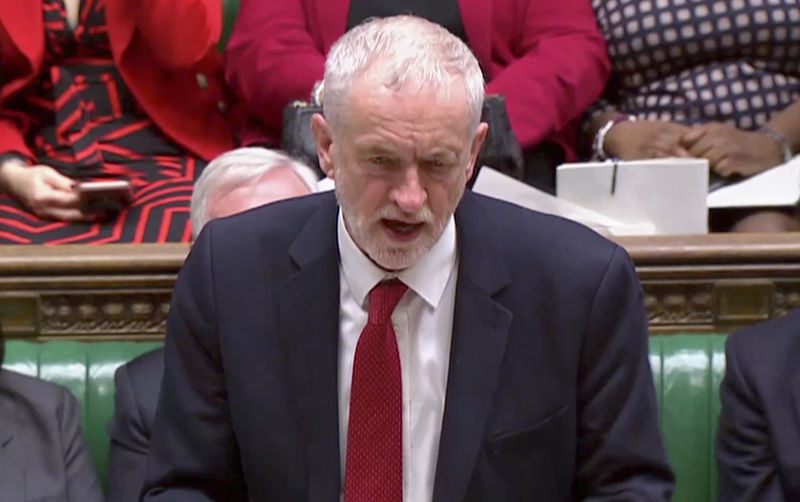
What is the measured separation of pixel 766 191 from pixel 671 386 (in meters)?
0.35

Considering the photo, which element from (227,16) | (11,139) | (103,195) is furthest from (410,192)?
(227,16)

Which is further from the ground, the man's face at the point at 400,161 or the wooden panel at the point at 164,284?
the man's face at the point at 400,161

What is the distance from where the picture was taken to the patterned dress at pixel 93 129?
7.00ft

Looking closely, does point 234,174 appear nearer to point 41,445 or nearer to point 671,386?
point 41,445

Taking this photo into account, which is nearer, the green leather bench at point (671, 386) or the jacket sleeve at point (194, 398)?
the jacket sleeve at point (194, 398)

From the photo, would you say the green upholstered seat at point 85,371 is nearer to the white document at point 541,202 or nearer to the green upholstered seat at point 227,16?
the white document at point 541,202

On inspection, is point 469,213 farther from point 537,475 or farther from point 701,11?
point 701,11

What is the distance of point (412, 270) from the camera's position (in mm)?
1214

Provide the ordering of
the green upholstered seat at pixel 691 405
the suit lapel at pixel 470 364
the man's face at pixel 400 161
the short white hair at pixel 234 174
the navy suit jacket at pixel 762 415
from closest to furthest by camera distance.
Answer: the man's face at pixel 400 161 < the suit lapel at pixel 470 364 < the navy suit jacket at pixel 762 415 < the short white hair at pixel 234 174 < the green upholstered seat at pixel 691 405

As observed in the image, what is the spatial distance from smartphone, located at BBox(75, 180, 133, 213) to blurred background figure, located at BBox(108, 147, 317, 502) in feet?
0.75

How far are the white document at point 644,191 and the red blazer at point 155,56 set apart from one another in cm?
66

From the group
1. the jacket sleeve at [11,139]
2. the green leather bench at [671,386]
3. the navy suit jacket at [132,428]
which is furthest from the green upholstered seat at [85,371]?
the jacket sleeve at [11,139]

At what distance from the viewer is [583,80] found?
224 cm

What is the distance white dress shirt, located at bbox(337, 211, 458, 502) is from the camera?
1.24 metres
